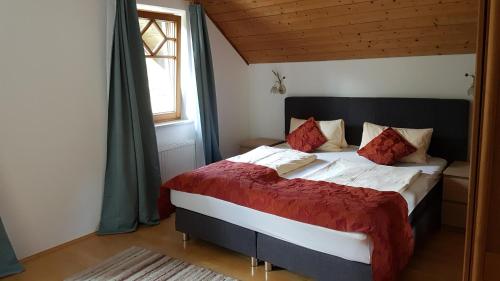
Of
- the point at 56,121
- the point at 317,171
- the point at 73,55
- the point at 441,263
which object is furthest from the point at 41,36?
the point at 441,263

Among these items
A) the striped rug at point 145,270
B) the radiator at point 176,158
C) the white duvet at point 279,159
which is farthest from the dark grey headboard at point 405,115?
the striped rug at point 145,270

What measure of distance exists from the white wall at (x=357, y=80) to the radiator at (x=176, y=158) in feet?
4.09

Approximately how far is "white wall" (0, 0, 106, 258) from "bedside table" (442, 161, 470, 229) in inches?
122

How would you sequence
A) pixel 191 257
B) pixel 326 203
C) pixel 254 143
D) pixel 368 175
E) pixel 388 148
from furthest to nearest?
pixel 254 143, pixel 388 148, pixel 368 175, pixel 191 257, pixel 326 203

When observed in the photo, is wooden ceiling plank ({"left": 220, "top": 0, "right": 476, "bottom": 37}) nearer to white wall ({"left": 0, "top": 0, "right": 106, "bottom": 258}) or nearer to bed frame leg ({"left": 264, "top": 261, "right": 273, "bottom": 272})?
white wall ({"left": 0, "top": 0, "right": 106, "bottom": 258})

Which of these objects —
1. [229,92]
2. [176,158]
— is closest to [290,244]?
[176,158]

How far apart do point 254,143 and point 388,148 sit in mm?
Result: 1828

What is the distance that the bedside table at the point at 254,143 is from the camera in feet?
16.2

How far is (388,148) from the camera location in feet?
12.2

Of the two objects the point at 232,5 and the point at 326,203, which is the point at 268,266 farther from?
the point at 232,5

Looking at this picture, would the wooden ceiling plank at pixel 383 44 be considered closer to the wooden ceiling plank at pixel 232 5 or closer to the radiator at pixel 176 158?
the wooden ceiling plank at pixel 232 5

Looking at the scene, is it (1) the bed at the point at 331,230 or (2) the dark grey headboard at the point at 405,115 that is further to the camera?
(2) the dark grey headboard at the point at 405,115

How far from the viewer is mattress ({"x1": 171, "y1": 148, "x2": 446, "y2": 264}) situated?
2346 mm

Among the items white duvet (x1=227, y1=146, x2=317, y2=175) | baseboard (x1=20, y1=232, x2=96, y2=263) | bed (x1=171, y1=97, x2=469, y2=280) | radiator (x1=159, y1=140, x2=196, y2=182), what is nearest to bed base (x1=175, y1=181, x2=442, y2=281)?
bed (x1=171, y1=97, x2=469, y2=280)
